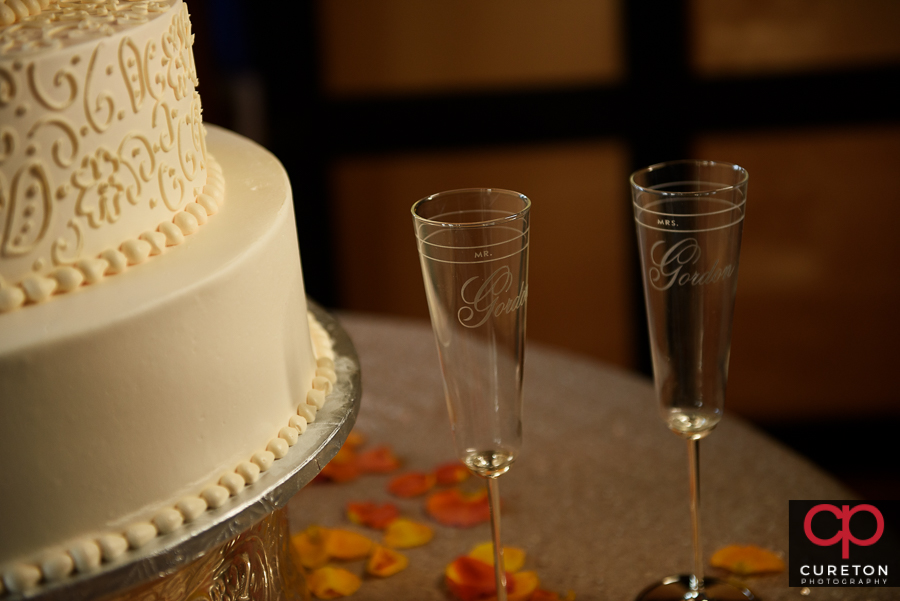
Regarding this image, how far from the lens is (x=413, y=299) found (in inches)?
125

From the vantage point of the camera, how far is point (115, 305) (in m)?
0.84

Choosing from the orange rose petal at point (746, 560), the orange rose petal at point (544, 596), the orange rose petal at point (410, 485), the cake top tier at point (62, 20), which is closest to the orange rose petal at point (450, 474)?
the orange rose petal at point (410, 485)

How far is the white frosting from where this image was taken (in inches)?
32.2

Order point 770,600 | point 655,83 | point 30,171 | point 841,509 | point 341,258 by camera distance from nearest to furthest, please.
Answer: point 30,171
point 770,600
point 841,509
point 655,83
point 341,258

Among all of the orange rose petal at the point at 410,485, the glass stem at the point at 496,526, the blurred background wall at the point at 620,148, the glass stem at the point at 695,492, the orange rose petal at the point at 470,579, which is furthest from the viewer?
the blurred background wall at the point at 620,148

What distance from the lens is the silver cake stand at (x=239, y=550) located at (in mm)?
827

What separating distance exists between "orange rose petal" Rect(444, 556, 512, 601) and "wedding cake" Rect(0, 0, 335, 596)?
1.25ft

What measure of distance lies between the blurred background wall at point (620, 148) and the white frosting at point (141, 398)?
1.98 meters

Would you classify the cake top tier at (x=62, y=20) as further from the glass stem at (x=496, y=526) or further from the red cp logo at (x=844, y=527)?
the red cp logo at (x=844, y=527)

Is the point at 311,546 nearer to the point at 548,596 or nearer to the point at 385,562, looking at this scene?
the point at 385,562

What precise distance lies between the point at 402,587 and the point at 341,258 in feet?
6.50

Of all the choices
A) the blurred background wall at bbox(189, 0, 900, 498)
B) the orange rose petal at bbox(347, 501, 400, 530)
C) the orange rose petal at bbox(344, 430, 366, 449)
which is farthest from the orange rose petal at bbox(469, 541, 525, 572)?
the blurred background wall at bbox(189, 0, 900, 498)

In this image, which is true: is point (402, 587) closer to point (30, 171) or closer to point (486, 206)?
point (486, 206)

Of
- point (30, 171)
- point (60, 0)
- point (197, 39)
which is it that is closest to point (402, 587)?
point (30, 171)
